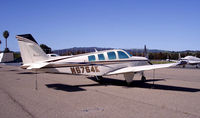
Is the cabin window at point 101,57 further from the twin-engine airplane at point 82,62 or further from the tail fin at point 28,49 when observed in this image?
the tail fin at point 28,49

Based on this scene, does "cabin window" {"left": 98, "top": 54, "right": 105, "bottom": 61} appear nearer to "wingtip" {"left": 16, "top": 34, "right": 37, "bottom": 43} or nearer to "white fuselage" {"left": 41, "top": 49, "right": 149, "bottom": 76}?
"white fuselage" {"left": 41, "top": 49, "right": 149, "bottom": 76}

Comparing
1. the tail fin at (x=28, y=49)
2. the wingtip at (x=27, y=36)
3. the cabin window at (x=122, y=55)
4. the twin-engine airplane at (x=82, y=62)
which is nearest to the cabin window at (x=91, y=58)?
the twin-engine airplane at (x=82, y=62)

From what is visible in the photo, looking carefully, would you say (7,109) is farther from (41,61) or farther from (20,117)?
(41,61)

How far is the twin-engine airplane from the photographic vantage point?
1060 cm

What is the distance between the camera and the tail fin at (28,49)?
416 inches

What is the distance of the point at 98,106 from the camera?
Result: 22.8 ft

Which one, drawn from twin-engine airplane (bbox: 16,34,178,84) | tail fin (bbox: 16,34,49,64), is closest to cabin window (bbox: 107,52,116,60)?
twin-engine airplane (bbox: 16,34,178,84)

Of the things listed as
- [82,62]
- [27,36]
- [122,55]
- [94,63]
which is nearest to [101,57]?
[94,63]

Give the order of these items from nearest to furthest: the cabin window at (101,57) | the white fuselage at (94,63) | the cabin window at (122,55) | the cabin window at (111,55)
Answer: the white fuselage at (94,63), the cabin window at (101,57), the cabin window at (111,55), the cabin window at (122,55)

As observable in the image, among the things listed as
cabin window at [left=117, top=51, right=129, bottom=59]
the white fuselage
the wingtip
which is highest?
the wingtip

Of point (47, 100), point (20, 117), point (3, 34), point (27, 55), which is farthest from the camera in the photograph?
point (3, 34)

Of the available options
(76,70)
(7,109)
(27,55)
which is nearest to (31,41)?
(27,55)

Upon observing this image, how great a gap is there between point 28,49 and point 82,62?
3.18 meters

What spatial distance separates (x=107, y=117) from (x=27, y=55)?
690 centimetres
